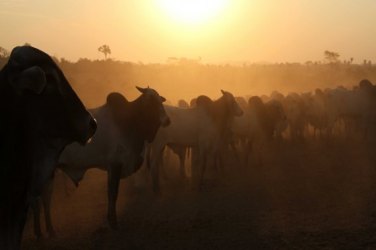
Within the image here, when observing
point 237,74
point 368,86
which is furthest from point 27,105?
point 237,74

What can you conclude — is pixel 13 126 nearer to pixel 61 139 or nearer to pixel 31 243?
pixel 61 139

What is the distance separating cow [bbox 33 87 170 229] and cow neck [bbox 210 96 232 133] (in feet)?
11.5

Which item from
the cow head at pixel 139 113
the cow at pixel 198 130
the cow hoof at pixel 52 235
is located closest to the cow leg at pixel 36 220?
the cow hoof at pixel 52 235

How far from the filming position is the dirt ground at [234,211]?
7285mm

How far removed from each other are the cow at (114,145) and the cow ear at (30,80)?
534 cm

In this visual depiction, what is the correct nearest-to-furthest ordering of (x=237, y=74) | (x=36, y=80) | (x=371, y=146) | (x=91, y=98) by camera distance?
(x=36, y=80) → (x=371, y=146) → (x=91, y=98) → (x=237, y=74)

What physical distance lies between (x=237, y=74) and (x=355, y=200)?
2249 inches

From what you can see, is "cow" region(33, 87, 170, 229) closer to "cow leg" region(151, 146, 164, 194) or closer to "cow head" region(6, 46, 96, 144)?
"cow leg" region(151, 146, 164, 194)

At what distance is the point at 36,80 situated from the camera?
2371 mm

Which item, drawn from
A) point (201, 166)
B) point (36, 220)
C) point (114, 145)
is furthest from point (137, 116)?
point (201, 166)

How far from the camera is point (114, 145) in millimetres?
7992

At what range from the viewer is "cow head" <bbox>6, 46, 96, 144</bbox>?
7.83 feet

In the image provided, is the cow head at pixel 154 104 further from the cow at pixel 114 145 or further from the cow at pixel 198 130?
the cow at pixel 198 130

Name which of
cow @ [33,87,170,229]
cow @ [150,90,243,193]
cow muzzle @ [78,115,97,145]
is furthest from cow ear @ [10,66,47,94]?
cow @ [150,90,243,193]
